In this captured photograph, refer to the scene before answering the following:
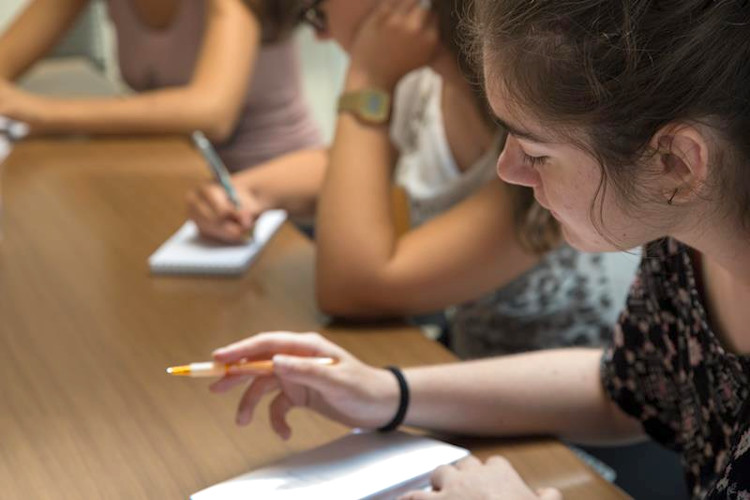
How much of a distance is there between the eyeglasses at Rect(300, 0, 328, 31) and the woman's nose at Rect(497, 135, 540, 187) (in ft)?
2.16

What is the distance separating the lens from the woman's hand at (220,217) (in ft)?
4.59

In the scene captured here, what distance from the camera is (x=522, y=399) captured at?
1023 mm

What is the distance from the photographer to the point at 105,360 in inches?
44.8

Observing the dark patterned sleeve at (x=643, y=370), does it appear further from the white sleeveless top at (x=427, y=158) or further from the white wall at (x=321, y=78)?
the white wall at (x=321, y=78)

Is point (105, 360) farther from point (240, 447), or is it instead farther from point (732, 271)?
point (732, 271)

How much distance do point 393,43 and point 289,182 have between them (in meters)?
0.37

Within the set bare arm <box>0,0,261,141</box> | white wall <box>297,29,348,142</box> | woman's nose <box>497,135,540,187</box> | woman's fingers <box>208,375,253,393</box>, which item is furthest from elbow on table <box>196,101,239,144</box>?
white wall <box>297,29,348,142</box>

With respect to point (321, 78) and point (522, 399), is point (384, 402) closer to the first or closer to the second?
point (522, 399)

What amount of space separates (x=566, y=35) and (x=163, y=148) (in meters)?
1.25

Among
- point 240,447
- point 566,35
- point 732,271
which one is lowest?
point 240,447

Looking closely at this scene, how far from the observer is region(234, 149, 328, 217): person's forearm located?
1584 mm

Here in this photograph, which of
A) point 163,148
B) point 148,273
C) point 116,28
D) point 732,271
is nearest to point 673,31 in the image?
point 732,271

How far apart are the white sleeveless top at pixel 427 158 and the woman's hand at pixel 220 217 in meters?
0.23

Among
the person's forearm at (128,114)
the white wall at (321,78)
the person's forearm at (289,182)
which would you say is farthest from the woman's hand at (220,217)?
the white wall at (321,78)
